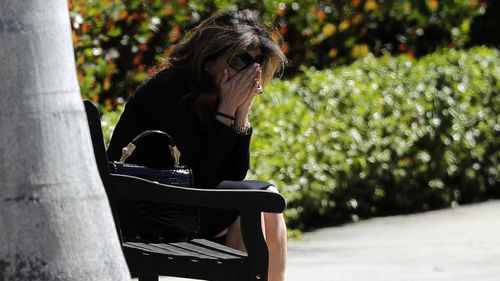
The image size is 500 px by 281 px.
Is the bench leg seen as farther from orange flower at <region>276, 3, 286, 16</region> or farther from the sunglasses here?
orange flower at <region>276, 3, 286, 16</region>

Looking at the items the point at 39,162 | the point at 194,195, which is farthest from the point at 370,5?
the point at 39,162

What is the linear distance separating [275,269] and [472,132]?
555 cm

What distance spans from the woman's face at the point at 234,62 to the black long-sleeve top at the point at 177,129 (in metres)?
0.12

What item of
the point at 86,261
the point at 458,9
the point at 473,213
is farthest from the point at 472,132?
the point at 86,261

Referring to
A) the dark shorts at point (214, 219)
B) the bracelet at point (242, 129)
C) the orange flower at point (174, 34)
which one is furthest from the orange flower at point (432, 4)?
the dark shorts at point (214, 219)

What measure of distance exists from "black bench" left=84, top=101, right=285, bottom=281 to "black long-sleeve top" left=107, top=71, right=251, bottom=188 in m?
0.54

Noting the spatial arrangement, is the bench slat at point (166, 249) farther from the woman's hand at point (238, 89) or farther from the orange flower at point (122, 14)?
the orange flower at point (122, 14)

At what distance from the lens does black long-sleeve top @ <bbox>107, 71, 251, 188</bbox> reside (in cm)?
455

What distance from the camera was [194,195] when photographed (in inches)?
156

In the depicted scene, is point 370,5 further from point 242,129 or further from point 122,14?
point 242,129

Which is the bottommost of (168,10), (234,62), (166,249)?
(168,10)

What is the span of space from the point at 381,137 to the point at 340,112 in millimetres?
385

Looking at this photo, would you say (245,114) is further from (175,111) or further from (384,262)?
(384,262)

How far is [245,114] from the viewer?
4.60 m
